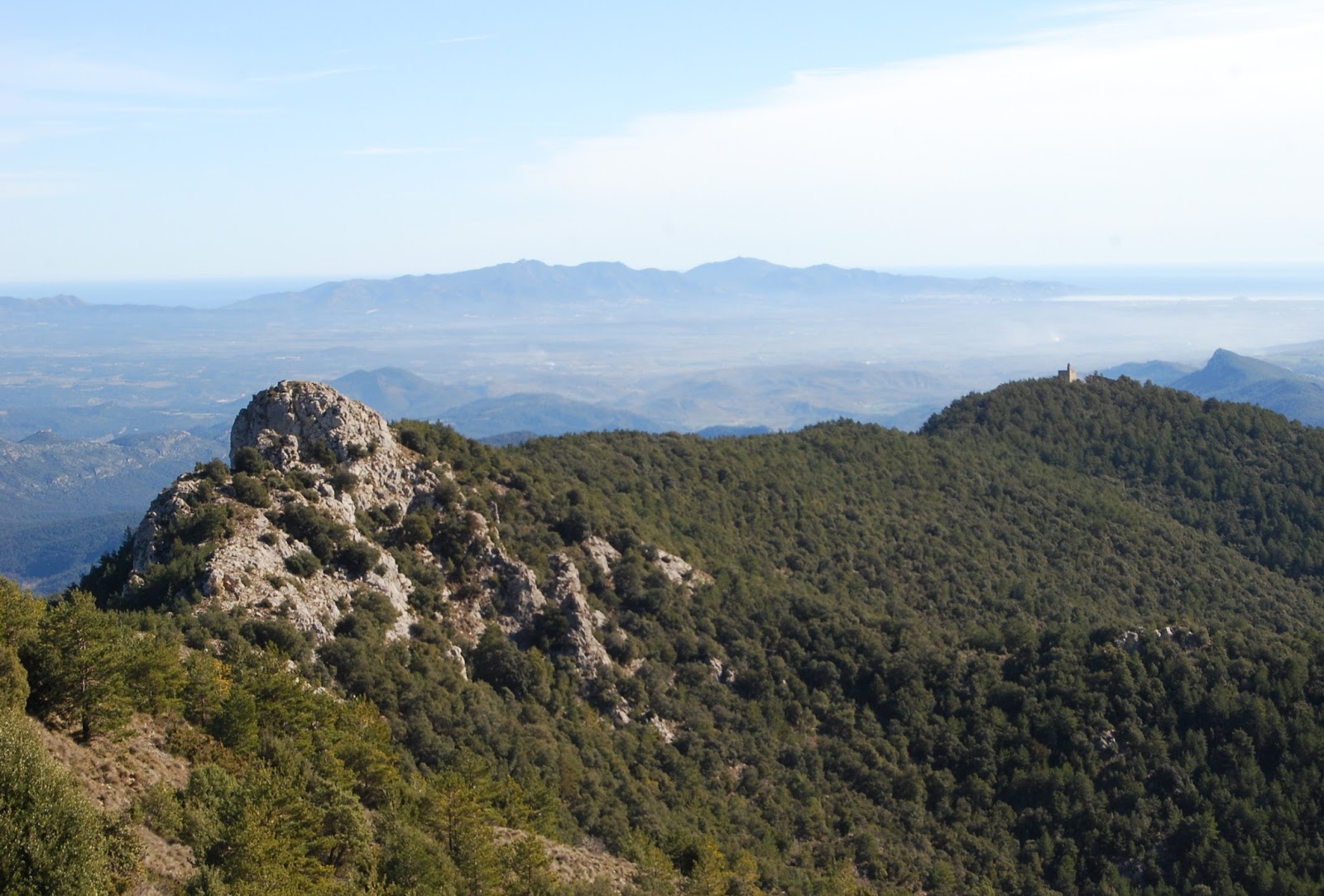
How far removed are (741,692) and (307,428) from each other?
21479mm

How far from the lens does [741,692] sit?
44.2 m

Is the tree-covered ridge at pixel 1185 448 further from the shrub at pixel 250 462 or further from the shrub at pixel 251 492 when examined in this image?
the shrub at pixel 251 492

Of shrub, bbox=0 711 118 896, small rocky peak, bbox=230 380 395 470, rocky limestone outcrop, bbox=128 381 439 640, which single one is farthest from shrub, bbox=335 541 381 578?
shrub, bbox=0 711 118 896

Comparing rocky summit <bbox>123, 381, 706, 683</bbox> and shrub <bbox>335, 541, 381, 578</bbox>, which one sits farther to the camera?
shrub <bbox>335, 541, 381, 578</bbox>

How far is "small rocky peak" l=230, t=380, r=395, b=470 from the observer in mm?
39500

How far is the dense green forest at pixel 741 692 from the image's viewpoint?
21.8 m

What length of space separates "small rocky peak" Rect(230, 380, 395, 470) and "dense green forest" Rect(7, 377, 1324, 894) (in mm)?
1422

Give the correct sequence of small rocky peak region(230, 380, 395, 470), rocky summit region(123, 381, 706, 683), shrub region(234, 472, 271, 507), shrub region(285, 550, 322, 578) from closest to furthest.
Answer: rocky summit region(123, 381, 706, 683)
shrub region(285, 550, 322, 578)
shrub region(234, 472, 271, 507)
small rocky peak region(230, 380, 395, 470)

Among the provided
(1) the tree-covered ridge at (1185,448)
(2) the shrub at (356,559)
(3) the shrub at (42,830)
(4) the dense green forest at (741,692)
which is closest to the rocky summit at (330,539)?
(2) the shrub at (356,559)

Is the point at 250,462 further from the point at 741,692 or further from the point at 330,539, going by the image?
the point at 741,692

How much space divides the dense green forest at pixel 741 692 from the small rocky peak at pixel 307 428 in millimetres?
1422

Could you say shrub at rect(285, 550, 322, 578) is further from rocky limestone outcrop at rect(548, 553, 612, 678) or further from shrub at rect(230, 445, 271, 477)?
rocky limestone outcrop at rect(548, 553, 612, 678)

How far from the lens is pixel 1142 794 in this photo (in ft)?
129

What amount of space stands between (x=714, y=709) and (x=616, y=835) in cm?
1221
